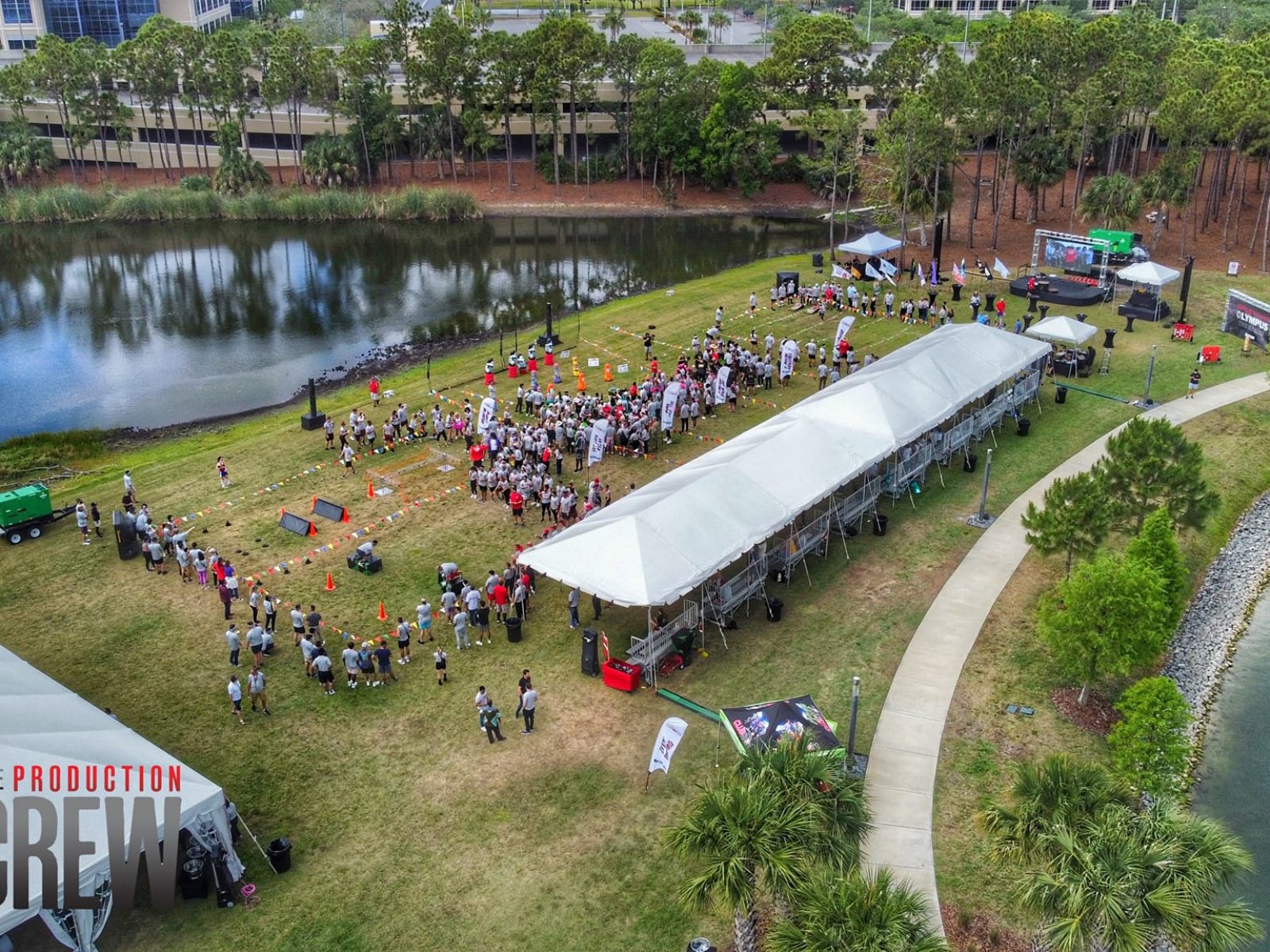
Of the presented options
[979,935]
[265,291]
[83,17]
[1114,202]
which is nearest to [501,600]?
[979,935]

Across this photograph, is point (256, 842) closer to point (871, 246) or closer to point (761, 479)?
point (761, 479)

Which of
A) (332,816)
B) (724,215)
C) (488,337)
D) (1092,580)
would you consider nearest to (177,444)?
(488,337)

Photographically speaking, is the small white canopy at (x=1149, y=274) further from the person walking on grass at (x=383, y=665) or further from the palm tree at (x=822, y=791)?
the palm tree at (x=822, y=791)

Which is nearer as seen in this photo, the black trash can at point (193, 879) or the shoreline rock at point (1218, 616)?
the black trash can at point (193, 879)

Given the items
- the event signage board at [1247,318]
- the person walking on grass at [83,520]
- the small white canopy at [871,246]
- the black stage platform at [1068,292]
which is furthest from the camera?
the small white canopy at [871,246]

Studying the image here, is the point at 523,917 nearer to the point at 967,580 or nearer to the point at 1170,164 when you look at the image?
the point at 967,580

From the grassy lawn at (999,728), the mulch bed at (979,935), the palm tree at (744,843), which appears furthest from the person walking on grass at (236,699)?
the mulch bed at (979,935)
